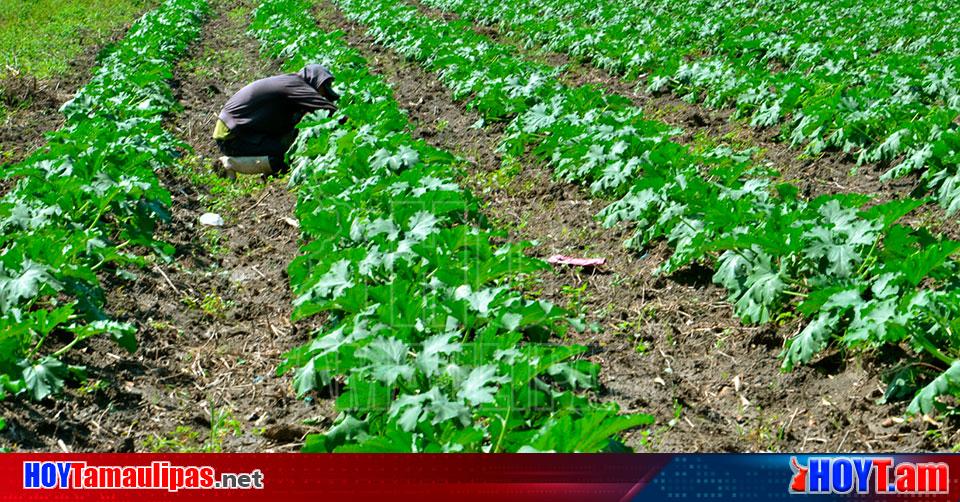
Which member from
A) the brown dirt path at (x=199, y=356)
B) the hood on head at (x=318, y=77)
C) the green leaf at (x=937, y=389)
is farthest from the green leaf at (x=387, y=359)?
the hood on head at (x=318, y=77)

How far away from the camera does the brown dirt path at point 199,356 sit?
4.92 m

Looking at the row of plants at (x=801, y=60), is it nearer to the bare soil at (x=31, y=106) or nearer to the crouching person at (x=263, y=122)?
the crouching person at (x=263, y=122)

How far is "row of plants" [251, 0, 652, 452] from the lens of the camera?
3832 millimetres

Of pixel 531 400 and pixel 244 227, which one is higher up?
pixel 531 400

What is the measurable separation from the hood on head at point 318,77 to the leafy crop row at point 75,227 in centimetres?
165

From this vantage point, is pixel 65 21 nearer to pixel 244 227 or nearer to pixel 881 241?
pixel 244 227

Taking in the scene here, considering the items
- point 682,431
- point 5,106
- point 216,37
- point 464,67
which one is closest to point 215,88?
point 5,106

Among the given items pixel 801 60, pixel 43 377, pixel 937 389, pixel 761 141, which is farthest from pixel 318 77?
pixel 937 389

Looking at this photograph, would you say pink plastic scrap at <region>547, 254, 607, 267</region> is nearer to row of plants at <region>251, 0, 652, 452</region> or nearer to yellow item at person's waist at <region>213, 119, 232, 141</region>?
row of plants at <region>251, 0, 652, 452</region>

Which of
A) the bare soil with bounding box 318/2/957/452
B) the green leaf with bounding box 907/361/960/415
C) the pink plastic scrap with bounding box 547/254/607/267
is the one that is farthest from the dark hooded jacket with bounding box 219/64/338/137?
the green leaf with bounding box 907/361/960/415

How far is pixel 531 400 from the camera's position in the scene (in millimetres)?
4039

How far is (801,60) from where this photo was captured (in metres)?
13.1

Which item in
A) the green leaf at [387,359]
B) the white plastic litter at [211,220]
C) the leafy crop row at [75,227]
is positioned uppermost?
the green leaf at [387,359]

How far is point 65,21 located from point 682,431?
764 inches
